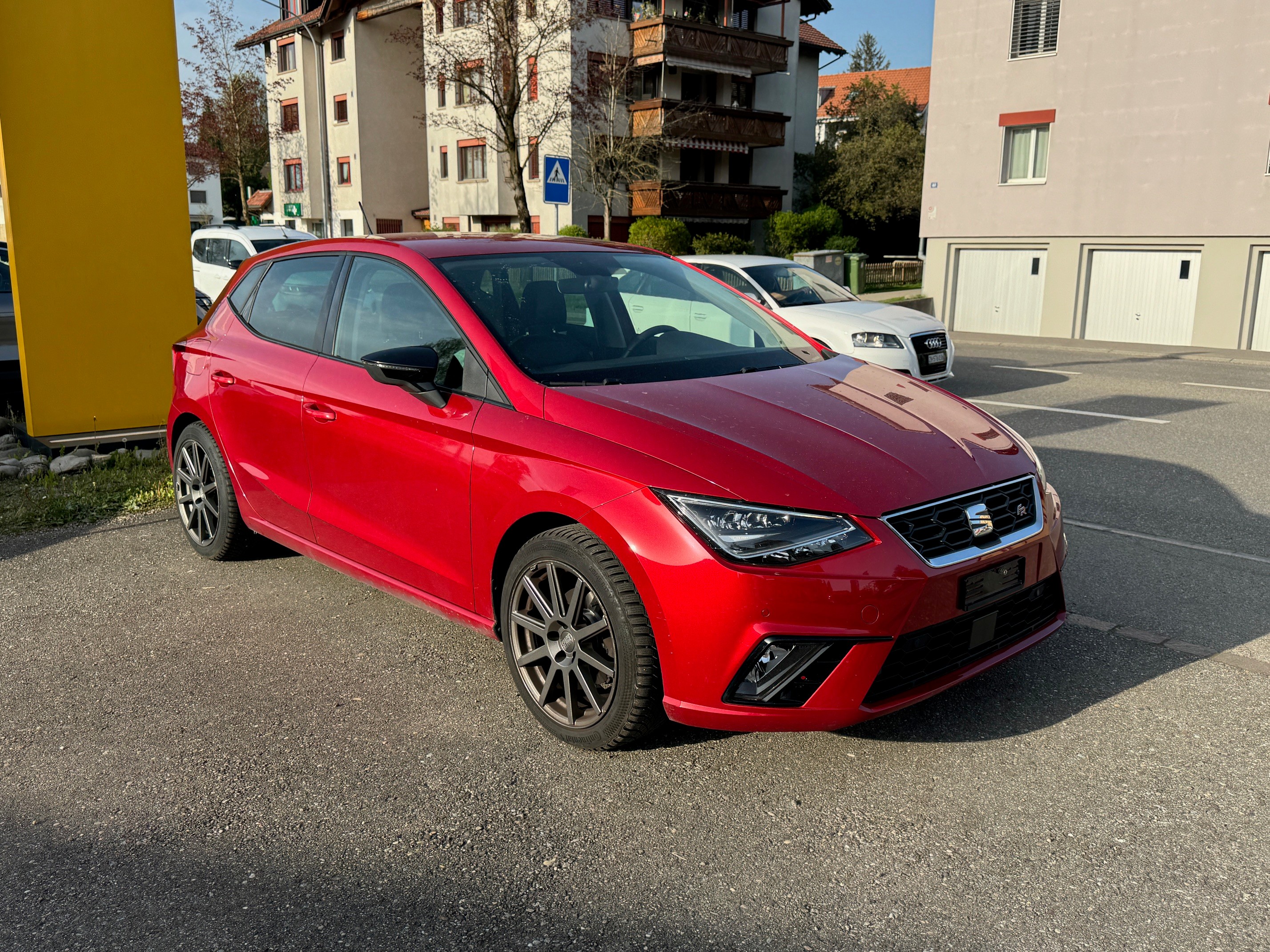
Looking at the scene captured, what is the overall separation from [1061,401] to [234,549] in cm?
890

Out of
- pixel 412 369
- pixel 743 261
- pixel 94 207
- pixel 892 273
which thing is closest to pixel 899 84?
pixel 892 273

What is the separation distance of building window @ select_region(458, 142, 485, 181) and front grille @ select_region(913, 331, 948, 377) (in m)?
30.3

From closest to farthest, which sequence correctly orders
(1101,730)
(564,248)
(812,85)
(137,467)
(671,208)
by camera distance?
1. (1101,730)
2. (564,248)
3. (137,467)
4. (671,208)
5. (812,85)

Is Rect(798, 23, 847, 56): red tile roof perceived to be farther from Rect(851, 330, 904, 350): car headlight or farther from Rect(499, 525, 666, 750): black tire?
Rect(499, 525, 666, 750): black tire

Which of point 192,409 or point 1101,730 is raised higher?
point 192,409

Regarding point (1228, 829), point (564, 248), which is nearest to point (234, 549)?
point (564, 248)

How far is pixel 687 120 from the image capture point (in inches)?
1372

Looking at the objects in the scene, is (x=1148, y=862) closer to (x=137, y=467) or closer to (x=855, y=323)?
(x=137, y=467)

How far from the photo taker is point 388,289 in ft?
14.3

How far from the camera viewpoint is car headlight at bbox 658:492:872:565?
3047mm

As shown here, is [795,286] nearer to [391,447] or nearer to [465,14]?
[391,447]

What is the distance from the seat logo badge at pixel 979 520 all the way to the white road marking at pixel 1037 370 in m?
11.7

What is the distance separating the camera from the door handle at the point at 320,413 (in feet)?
14.3

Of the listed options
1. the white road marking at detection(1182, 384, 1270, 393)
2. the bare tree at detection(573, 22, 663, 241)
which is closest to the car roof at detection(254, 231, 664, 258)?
the white road marking at detection(1182, 384, 1270, 393)
